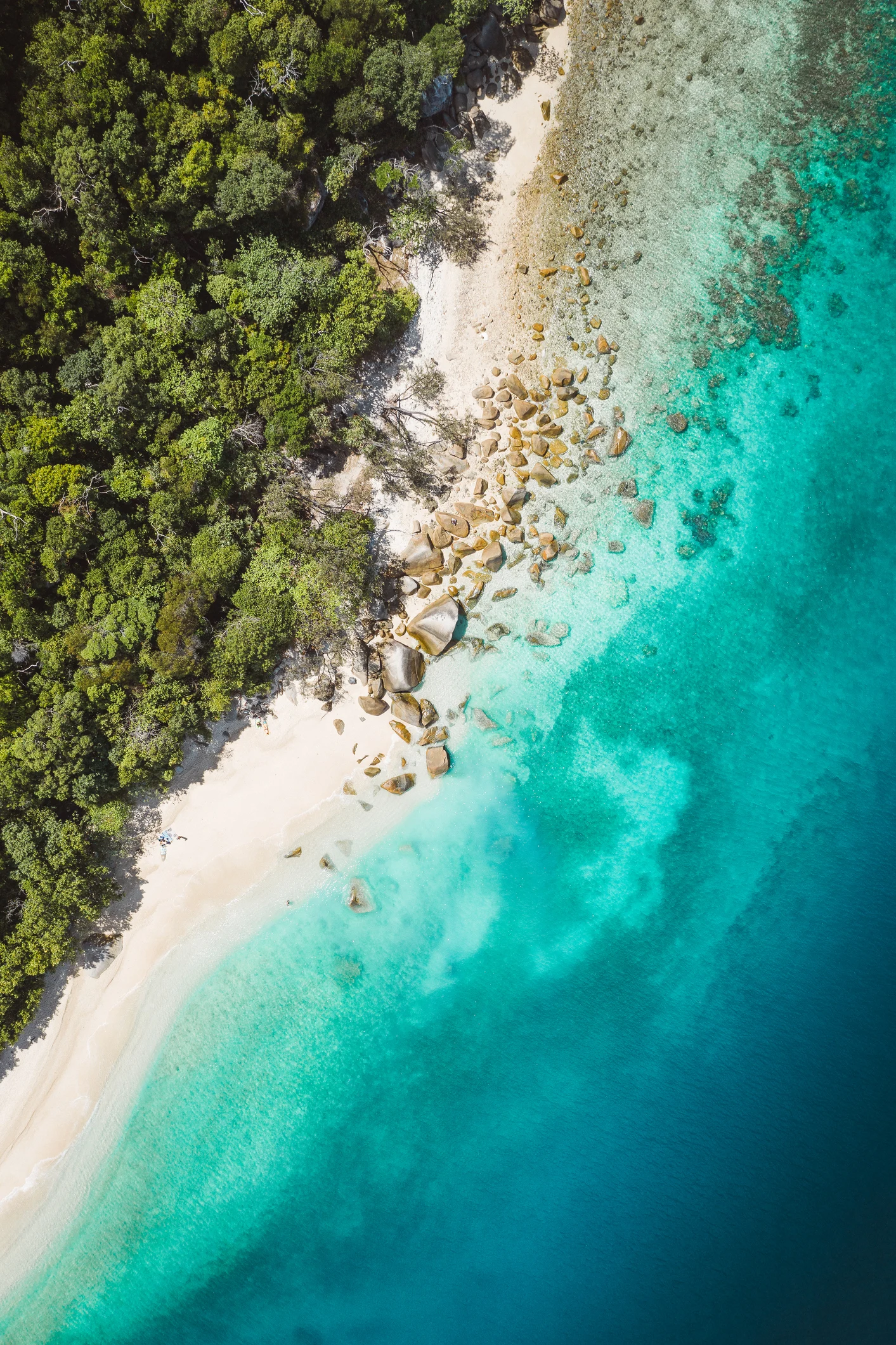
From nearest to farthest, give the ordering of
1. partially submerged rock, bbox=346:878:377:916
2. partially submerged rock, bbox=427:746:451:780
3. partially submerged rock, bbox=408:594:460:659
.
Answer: partially submerged rock, bbox=408:594:460:659, partially submerged rock, bbox=427:746:451:780, partially submerged rock, bbox=346:878:377:916

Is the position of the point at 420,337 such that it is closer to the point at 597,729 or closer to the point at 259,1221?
the point at 597,729

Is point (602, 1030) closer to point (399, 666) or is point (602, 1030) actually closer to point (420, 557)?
point (399, 666)

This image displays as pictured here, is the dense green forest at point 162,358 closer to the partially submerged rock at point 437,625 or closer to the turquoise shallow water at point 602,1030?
the partially submerged rock at point 437,625

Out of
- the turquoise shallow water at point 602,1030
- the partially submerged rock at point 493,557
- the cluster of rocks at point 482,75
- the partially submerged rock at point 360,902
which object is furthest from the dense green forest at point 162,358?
the partially submerged rock at point 360,902

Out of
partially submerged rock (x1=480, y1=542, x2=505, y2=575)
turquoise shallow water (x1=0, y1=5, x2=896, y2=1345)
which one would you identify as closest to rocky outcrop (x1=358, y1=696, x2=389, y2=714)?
turquoise shallow water (x1=0, y1=5, x2=896, y2=1345)

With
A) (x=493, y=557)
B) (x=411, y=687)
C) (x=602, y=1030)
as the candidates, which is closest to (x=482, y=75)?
(x=493, y=557)

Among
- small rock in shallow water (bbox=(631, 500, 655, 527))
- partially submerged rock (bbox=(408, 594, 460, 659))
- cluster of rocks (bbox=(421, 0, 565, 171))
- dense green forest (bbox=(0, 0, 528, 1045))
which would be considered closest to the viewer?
dense green forest (bbox=(0, 0, 528, 1045))

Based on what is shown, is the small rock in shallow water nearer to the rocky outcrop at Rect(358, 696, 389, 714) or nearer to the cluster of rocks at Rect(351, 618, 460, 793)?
the cluster of rocks at Rect(351, 618, 460, 793)
